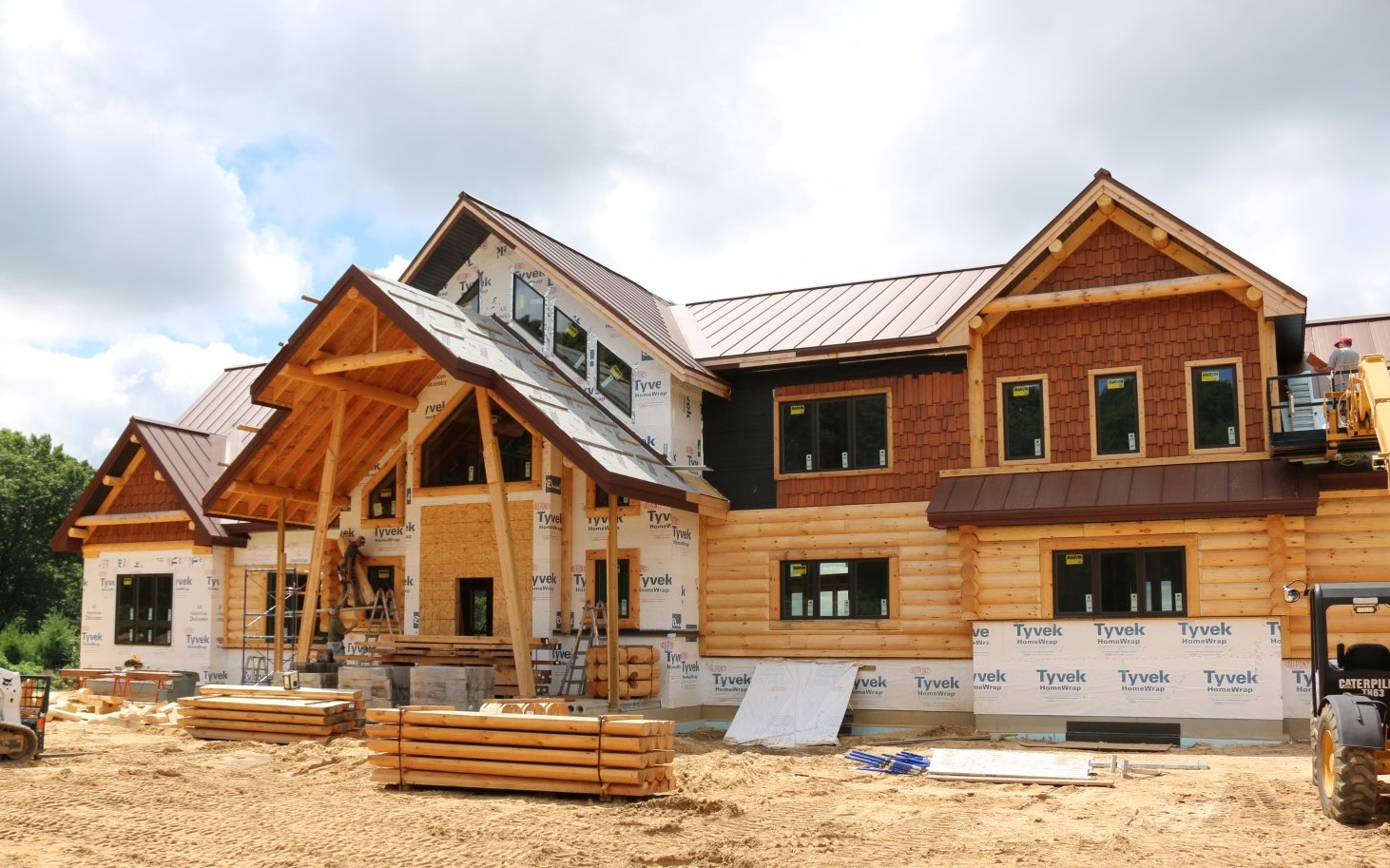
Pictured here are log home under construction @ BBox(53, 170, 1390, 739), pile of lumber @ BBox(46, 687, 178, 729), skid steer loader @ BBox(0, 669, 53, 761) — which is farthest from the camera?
pile of lumber @ BBox(46, 687, 178, 729)

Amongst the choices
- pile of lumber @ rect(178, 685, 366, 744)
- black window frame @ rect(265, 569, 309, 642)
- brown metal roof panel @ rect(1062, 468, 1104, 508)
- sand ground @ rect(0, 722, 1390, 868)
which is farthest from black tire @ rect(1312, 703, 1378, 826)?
black window frame @ rect(265, 569, 309, 642)

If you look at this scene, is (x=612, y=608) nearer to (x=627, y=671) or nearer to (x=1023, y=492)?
(x=627, y=671)

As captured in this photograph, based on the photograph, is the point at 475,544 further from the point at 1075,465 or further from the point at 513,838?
the point at 513,838

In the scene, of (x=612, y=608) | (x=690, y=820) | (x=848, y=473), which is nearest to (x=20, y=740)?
(x=612, y=608)

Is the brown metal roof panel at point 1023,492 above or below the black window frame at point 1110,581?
above

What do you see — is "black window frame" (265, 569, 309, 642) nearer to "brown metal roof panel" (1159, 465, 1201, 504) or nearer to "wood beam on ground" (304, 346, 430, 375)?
"wood beam on ground" (304, 346, 430, 375)

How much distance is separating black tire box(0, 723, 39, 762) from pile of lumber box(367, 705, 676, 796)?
4.89 meters

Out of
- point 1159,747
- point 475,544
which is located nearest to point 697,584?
point 475,544

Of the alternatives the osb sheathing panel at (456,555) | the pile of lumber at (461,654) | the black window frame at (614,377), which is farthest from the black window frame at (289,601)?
the black window frame at (614,377)

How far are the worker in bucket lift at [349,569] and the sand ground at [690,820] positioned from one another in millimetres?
7440

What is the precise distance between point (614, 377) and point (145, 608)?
41.8 ft

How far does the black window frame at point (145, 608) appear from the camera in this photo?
27375 millimetres

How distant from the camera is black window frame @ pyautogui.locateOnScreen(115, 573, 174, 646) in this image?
89.8ft

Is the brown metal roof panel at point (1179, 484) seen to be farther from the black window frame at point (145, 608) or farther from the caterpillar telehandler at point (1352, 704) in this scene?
the black window frame at point (145, 608)
